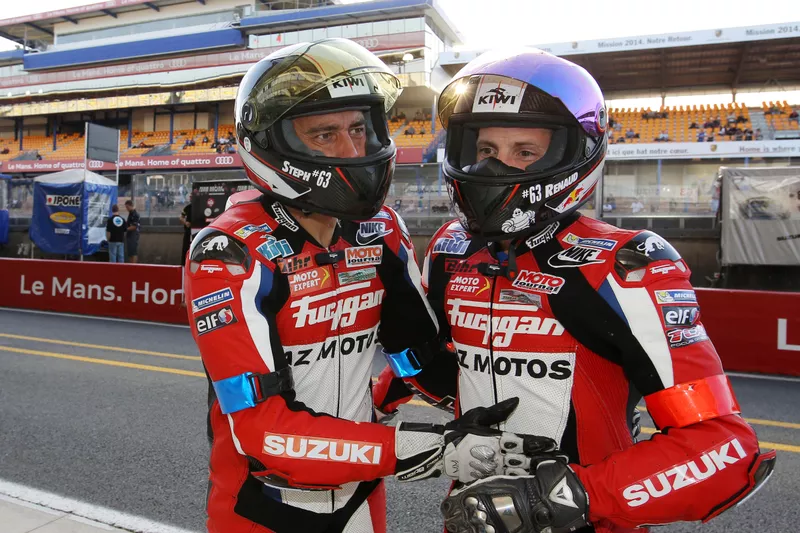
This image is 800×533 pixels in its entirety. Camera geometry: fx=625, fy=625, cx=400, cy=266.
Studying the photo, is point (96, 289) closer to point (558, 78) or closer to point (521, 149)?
point (521, 149)

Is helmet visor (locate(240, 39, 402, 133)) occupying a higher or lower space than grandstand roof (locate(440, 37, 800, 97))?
lower

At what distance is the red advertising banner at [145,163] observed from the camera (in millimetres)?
32403

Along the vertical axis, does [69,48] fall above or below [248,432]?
above

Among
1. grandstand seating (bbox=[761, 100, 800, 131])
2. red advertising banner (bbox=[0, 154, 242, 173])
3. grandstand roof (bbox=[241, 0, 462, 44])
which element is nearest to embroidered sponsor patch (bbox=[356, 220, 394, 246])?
grandstand seating (bbox=[761, 100, 800, 131])

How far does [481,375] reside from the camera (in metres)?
1.72

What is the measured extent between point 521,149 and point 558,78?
212 mm

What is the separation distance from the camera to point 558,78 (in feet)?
5.61

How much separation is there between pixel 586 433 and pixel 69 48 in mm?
54652

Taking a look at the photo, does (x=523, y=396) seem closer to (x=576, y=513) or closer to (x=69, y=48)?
(x=576, y=513)

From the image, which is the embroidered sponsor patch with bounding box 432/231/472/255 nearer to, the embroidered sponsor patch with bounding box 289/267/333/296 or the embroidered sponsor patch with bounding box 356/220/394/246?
the embroidered sponsor patch with bounding box 356/220/394/246

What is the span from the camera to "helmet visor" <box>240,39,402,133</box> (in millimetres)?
1812

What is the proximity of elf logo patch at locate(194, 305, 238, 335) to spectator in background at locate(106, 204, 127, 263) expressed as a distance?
45.9 ft

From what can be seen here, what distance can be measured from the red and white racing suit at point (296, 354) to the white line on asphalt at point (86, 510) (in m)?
1.63

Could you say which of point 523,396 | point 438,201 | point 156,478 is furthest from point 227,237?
point 438,201
